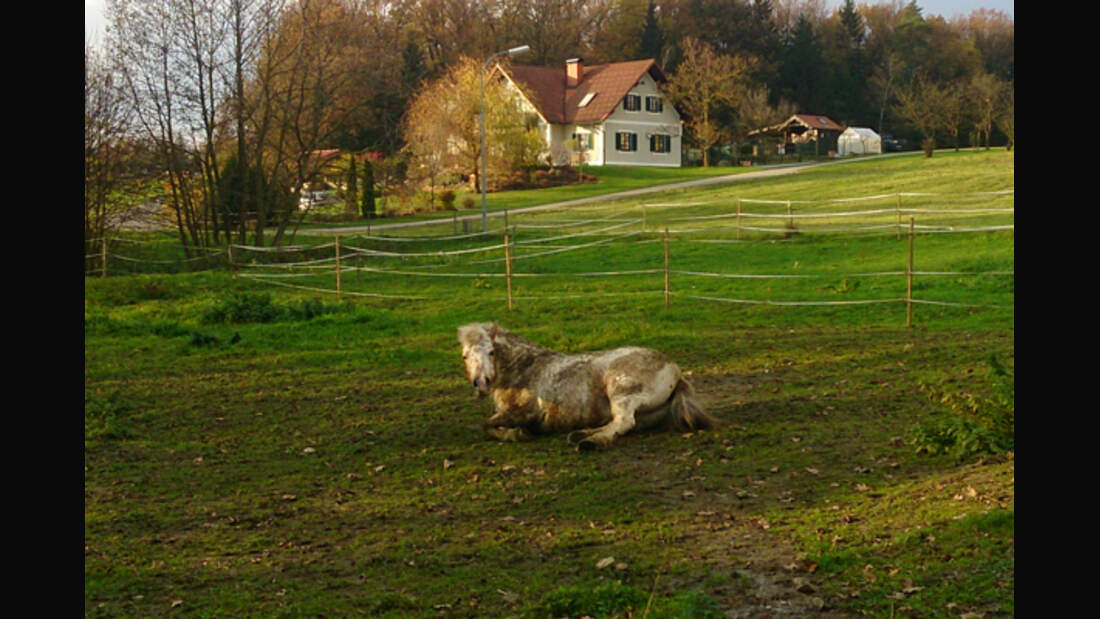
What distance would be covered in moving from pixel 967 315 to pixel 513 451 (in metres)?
9.10

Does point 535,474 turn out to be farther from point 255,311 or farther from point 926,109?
point 926,109

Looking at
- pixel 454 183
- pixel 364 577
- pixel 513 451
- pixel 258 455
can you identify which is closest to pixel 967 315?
pixel 513 451

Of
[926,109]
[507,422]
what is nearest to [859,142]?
[926,109]

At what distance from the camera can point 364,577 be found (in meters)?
4.80

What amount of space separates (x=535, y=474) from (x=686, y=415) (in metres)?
1.57

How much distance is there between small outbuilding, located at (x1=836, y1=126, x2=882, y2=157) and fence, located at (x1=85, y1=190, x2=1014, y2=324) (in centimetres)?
3964

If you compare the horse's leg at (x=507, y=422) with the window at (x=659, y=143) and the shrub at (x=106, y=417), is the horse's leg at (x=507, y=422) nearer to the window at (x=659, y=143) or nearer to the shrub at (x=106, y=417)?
the shrub at (x=106, y=417)

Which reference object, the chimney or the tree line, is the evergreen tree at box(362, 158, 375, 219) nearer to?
the tree line

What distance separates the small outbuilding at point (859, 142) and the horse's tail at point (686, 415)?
6833 centimetres

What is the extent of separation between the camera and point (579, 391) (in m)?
7.63

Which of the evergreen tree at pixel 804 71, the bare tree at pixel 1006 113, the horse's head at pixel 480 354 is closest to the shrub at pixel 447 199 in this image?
the bare tree at pixel 1006 113
